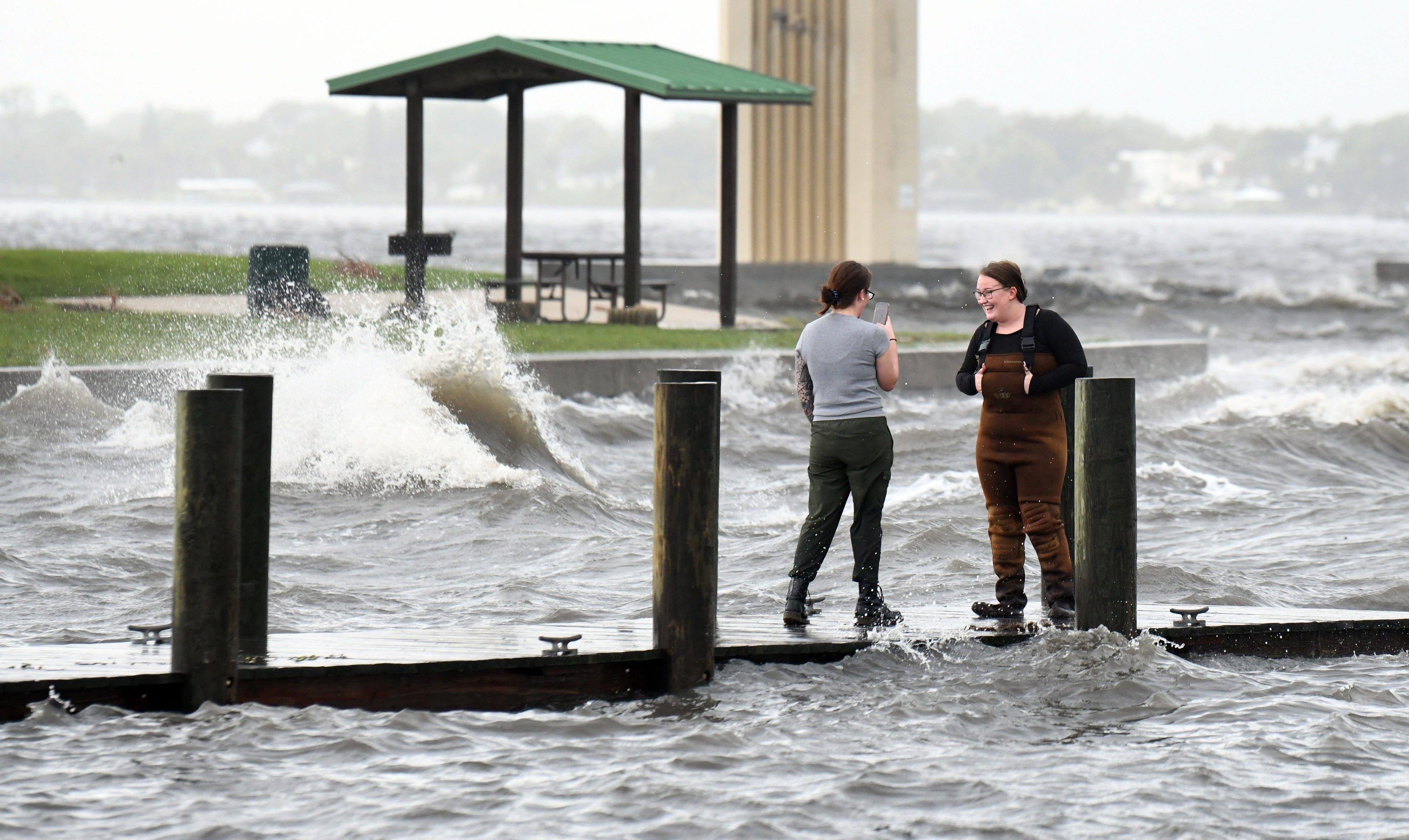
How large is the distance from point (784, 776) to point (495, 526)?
6.24 metres

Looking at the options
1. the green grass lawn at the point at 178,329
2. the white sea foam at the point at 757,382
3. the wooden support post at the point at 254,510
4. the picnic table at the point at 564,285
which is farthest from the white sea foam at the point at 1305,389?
the wooden support post at the point at 254,510

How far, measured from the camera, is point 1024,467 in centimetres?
705

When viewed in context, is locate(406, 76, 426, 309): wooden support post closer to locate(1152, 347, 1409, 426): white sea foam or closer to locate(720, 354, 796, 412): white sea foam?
locate(720, 354, 796, 412): white sea foam

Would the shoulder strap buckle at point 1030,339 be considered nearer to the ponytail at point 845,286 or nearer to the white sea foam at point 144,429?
the ponytail at point 845,286

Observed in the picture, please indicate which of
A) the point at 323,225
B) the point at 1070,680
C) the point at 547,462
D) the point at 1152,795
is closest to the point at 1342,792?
the point at 1152,795

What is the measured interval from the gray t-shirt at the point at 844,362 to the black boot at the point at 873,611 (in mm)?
755

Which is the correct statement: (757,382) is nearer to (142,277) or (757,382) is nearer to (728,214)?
(728,214)

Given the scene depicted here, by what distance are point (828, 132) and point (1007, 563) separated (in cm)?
2688

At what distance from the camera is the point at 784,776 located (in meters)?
6.08

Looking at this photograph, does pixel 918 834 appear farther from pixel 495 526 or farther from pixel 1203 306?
pixel 1203 306

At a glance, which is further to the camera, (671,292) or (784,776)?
(671,292)

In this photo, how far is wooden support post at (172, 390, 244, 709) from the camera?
615 cm

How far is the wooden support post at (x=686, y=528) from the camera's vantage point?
256 inches

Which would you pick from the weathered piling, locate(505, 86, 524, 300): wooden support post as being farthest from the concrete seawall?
the weathered piling
